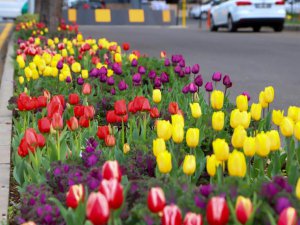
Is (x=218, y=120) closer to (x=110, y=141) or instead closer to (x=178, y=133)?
(x=178, y=133)

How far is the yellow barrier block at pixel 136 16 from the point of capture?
38.4 m

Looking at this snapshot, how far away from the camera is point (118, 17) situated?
125ft

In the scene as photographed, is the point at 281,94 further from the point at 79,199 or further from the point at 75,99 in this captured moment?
the point at 79,199

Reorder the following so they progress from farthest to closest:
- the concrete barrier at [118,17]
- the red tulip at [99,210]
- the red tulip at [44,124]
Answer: the concrete barrier at [118,17] < the red tulip at [44,124] < the red tulip at [99,210]

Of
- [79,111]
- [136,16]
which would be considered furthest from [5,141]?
[136,16]

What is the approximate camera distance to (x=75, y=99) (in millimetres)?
4734

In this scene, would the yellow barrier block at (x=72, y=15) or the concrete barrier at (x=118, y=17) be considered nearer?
the yellow barrier block at (x=72, y=15)

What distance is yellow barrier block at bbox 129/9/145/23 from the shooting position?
38.4m

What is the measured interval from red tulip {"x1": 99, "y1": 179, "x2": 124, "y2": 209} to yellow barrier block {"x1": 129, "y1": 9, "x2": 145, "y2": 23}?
36209 mm

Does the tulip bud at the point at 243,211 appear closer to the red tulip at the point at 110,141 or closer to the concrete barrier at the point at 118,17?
the red tulip at the point at 110,141

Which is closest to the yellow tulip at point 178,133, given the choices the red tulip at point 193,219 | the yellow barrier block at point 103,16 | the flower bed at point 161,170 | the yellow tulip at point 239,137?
the flower bed at point 161,170

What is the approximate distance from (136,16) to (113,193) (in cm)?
3669

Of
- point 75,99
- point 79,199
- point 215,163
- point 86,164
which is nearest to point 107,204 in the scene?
point 79,199

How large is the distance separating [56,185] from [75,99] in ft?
3.86
